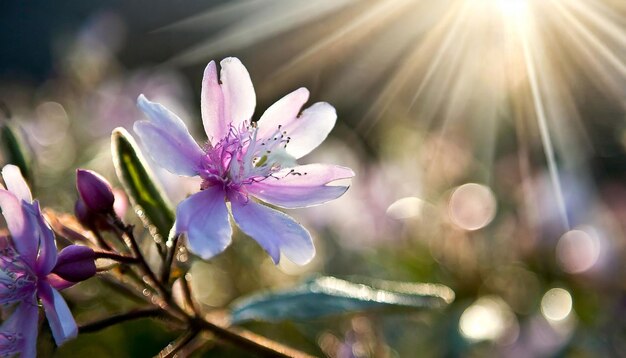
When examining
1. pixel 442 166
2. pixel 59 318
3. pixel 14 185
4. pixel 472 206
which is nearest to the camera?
pixel 59 318

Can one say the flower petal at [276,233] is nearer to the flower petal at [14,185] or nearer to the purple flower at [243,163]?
the purple flower at [243,163]

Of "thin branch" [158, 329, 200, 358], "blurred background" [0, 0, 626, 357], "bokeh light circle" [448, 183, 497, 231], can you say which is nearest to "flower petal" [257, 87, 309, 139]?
"blurred background" [0, 0, 626, 357]

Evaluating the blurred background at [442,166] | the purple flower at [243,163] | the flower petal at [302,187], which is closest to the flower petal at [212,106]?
the purple flower at [243,163]

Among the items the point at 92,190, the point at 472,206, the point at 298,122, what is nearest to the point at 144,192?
the point at 92,190

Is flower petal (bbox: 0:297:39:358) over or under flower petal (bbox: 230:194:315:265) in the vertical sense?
under

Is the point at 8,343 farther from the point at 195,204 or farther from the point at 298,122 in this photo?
the point at 298,122

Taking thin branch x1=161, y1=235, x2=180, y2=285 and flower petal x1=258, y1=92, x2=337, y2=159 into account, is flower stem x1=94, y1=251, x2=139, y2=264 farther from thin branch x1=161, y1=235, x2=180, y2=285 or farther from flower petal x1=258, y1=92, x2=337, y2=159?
flower petal x1=258, y1=92, x2=337, y2=159
